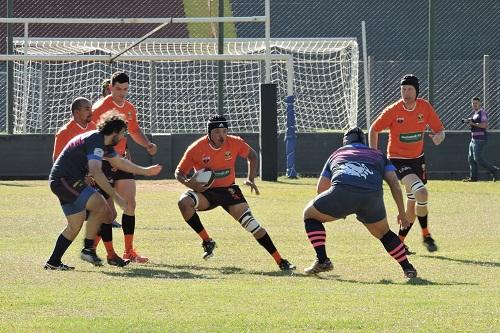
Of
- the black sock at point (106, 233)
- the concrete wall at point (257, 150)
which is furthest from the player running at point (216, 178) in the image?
the concrete wall at point (257, 150)

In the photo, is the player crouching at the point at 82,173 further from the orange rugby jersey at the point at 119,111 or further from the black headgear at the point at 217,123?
the orange rugby jersey at the point at 119,111

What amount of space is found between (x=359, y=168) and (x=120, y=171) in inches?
126

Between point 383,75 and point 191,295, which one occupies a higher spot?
point 383,75

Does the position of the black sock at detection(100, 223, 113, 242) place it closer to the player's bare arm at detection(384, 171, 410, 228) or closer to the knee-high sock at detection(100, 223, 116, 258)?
the knee-high sock at detection(100, 223, 116, 258)

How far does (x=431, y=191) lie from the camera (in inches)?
898

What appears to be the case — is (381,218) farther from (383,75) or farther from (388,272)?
(383,75)

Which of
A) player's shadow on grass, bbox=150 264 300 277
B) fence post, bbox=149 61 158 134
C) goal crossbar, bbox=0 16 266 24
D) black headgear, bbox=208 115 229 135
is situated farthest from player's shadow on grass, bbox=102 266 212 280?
fence post, bbox=149 61 158 134

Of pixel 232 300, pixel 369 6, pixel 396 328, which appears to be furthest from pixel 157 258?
pixel 369 6

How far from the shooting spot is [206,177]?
1296 cm

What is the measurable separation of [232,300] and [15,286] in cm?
220

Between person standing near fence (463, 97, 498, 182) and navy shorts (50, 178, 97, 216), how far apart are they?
14826 mm

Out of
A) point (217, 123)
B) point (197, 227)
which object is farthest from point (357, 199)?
point (197, 227)

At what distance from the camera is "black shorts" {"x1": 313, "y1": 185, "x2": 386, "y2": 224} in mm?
11383

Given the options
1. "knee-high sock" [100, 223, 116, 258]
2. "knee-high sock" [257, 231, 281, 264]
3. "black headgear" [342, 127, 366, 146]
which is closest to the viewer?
"black headgear" [342, 127, 366, 146]
